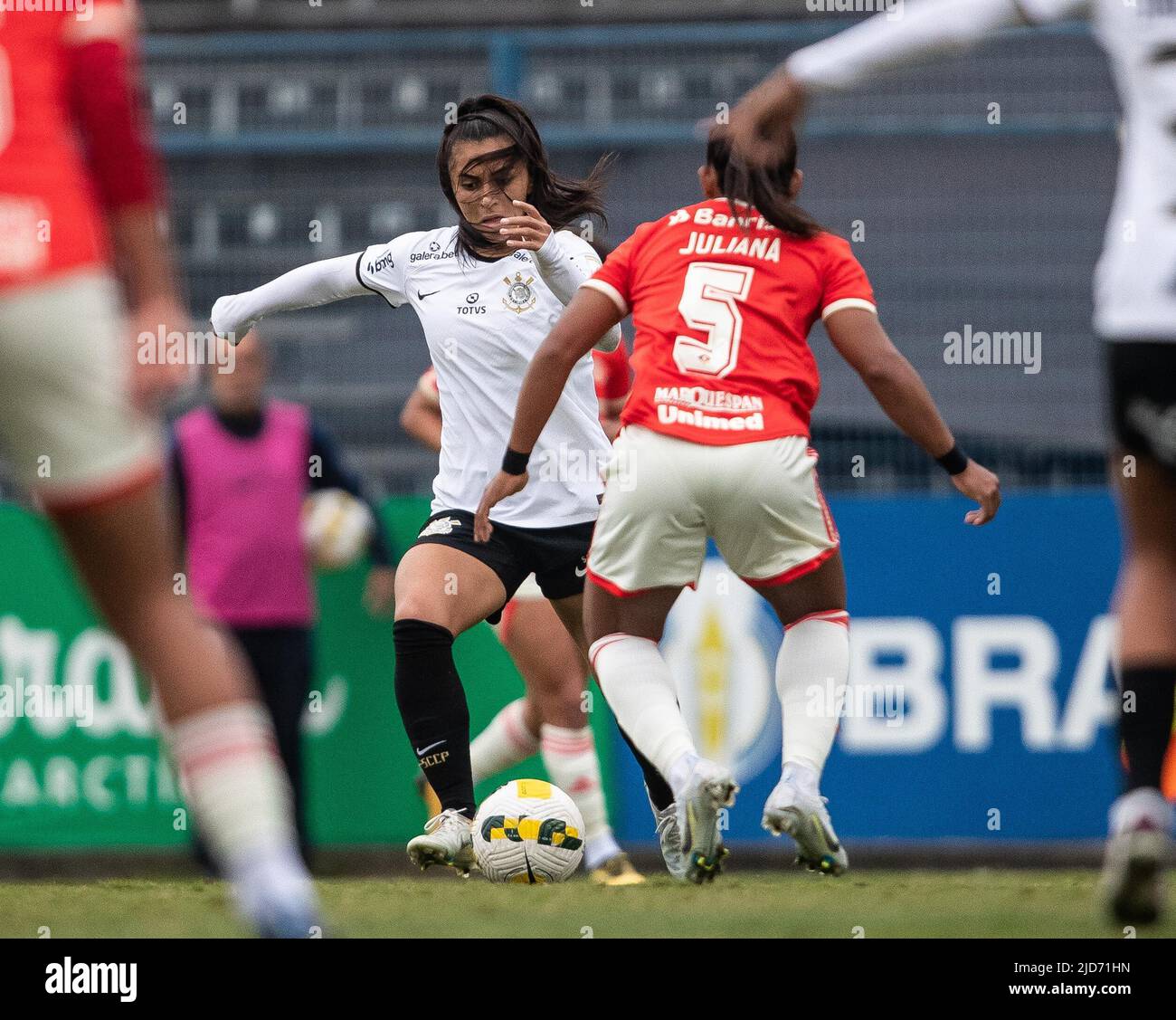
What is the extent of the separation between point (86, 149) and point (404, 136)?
650 cm

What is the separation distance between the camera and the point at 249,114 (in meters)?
9.52

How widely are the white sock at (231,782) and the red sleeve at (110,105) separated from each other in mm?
815

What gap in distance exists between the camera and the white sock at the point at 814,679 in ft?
16.1

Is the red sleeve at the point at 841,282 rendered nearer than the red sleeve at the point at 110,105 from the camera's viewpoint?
No

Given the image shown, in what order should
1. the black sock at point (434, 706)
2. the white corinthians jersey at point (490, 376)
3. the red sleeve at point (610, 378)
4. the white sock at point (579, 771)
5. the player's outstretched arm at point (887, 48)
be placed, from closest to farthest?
the player's outstretched arm at point (887, 48), the black sock at point (434, 706), the white corinthians jersey at point (490, 376), the white sock at point (579, 771), the red sleeve at point (610, 378)

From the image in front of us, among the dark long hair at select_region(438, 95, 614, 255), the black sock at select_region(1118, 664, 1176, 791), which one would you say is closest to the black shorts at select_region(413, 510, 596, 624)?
the dark long hair at select_region(438, 95, 614, 255)

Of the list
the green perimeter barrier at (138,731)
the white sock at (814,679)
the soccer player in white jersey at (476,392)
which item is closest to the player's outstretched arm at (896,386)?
the white sock at (814,679)

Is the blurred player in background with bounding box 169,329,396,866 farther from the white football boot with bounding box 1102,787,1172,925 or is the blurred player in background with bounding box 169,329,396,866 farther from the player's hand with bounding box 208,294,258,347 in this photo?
the white football boot with bounding box 1102,787,1172,925

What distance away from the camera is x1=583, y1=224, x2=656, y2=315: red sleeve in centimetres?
495

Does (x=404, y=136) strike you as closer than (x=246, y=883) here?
No

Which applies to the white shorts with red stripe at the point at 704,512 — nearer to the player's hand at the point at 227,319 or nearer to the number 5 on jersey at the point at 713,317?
the number 5 on jersey at the point at 713,317

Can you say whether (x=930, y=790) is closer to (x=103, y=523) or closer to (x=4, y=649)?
(x=4, y=649)

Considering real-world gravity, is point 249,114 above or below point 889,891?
above

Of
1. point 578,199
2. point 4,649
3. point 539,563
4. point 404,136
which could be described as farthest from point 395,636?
point 404,136
